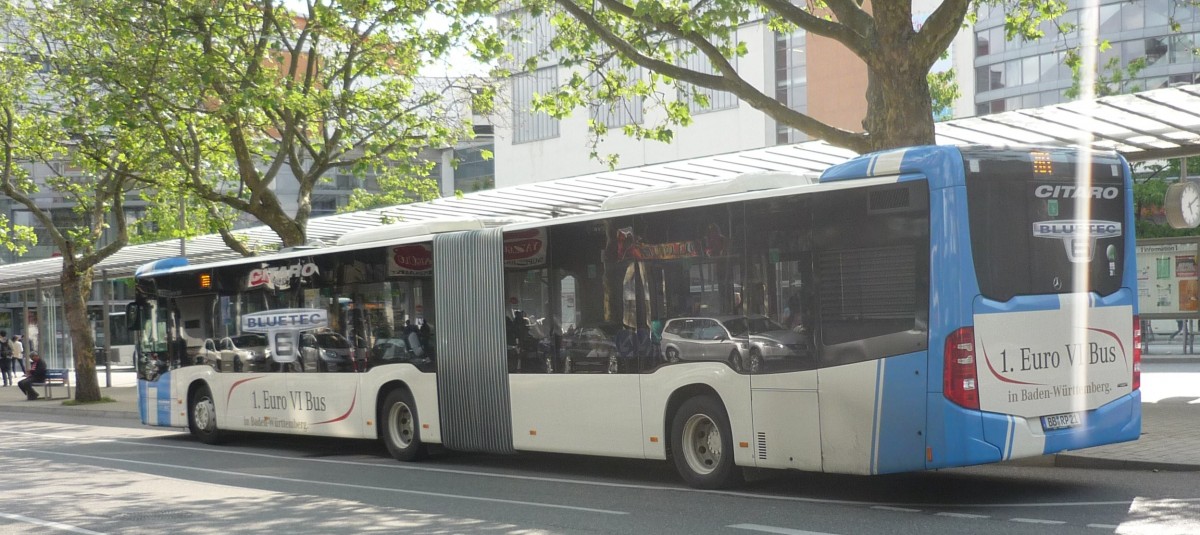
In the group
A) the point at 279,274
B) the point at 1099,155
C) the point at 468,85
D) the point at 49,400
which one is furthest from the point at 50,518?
the point at 49,400

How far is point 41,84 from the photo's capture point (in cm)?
2992

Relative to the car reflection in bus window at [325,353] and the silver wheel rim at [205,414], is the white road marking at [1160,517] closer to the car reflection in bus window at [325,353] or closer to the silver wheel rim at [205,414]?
the car reflection in bus window at [325,353]

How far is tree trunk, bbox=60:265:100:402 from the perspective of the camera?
1254 inches

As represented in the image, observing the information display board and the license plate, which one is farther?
the information display board

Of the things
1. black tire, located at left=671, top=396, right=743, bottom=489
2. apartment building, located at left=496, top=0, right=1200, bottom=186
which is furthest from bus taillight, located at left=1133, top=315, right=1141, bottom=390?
apartment building, located at left=496, top=0, right=1200, bottom=186

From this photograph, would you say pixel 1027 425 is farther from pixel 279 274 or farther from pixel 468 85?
pixel 468 85

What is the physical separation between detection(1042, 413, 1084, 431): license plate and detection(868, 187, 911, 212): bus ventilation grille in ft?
6.58

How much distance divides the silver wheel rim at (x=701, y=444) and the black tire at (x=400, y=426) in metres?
4.76

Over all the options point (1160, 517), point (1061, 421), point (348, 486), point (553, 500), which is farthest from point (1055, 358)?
point (348, 486)

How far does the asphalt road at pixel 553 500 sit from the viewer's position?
9523 mm

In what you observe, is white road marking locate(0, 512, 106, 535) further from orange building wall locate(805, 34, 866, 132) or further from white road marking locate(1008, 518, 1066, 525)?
orange building wall locate(805, 34, 866, 132)

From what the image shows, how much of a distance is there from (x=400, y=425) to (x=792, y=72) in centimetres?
5737

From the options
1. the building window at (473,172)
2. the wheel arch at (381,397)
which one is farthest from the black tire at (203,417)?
the building window at (473,172)

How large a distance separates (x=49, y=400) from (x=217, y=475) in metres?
21.2
